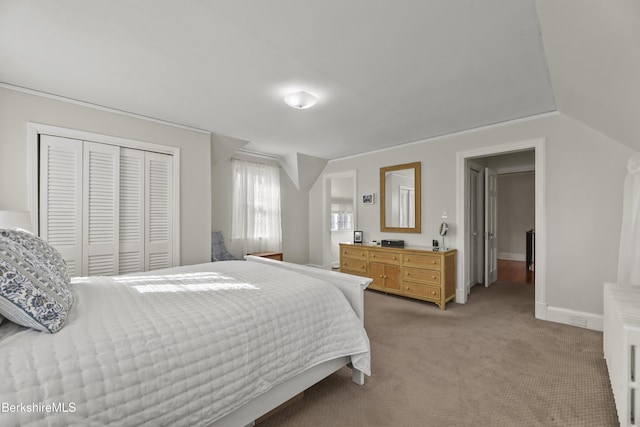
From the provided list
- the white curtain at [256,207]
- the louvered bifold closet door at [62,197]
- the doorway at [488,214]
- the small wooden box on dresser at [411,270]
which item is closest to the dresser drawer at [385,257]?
the small wooden box on dresser at [411,270]

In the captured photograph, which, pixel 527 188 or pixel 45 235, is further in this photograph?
pixel 527 188

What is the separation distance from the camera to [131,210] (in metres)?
3.19

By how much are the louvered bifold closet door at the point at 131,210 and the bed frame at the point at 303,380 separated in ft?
7.07

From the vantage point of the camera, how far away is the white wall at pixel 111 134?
2514 millimetres

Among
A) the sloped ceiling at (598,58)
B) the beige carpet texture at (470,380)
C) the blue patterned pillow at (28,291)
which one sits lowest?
the beige carpet texture at (470,380)

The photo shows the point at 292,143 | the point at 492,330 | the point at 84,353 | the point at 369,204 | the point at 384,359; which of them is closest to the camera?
the point at 84,353

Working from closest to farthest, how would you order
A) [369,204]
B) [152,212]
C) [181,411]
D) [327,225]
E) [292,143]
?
[181,411]
[152,212]
[292,143]
[369,204]
[327,225]

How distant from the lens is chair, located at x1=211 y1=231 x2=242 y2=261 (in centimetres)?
429

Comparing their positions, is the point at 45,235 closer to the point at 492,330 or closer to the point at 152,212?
the point at 152,212

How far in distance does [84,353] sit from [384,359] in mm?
2070

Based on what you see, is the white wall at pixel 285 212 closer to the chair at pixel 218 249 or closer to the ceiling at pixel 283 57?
the chair at pixel 218 249

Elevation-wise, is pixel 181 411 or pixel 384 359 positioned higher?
pixel 181 411

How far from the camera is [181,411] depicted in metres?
1.11

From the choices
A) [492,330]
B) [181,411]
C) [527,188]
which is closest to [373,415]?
[181,411]
